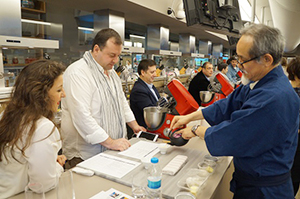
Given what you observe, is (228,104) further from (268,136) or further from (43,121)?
(43,121)

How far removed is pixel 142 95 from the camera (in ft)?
8.83

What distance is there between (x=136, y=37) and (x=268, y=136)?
22.8 ft

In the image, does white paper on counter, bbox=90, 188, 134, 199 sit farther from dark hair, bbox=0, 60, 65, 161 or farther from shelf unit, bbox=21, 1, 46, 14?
shelf unit, bbox=21, 1, 46, 14

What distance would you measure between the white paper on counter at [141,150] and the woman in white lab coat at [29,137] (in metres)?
0.55

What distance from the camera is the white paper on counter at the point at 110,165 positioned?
1354 millimetres

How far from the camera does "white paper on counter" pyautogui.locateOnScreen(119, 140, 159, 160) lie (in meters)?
1.61

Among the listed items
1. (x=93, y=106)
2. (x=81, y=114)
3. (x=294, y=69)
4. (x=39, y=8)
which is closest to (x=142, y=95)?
(x=93, y=106)

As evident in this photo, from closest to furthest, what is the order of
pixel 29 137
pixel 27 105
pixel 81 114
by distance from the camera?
pixel 29 137 → pixel 27 105 → pixel 81 114

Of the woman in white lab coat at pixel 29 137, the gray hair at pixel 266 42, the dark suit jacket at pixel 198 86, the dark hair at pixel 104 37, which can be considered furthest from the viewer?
the dark suit jacket at pixel 198 86

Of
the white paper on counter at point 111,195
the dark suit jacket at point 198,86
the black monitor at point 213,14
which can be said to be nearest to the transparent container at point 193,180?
the white paper on counter at point 111,195

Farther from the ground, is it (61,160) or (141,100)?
(141,100)

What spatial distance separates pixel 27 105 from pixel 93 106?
727mm

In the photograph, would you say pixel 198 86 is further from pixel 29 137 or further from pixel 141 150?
pixel 29 137

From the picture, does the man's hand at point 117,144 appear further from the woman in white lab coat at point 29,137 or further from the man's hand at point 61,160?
the woman in white lab coat at point 29,137
